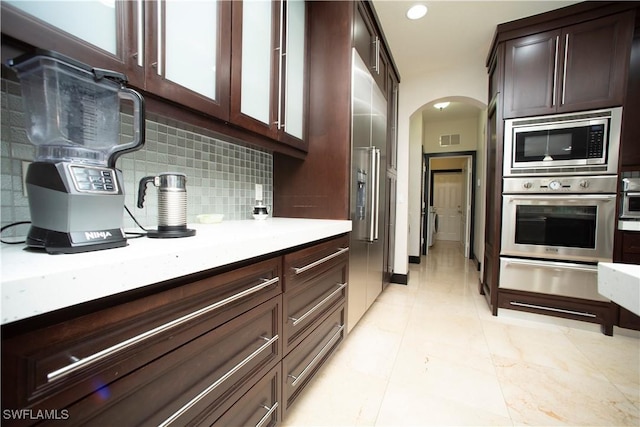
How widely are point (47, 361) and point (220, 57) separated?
1.15 metres

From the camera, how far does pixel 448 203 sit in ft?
24.5

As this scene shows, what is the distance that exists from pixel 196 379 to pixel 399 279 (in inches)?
117

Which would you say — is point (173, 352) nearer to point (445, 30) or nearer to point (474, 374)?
point (474, 374)

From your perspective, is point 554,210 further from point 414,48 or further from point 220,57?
point 220,57

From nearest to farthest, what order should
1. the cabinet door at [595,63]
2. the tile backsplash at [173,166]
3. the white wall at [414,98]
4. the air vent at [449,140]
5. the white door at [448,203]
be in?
the tile backsplash at [173,166]
the cabinet door at [595,63]
the white wall at [414,98]
the air vent at [449,140]
the white door at [448,203]

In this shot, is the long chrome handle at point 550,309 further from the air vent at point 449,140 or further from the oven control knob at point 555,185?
the air vent at point 449,140

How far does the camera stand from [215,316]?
2.38 feet

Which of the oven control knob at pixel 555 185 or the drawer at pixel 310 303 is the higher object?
the oven control knob at pixel 555 185

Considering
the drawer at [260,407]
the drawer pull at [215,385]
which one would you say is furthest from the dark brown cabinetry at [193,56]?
the drawer at [260,407]

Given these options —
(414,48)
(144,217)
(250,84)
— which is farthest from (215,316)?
(414,48)

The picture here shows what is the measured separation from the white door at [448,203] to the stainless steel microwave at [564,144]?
5.33m

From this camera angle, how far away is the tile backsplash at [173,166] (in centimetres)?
77

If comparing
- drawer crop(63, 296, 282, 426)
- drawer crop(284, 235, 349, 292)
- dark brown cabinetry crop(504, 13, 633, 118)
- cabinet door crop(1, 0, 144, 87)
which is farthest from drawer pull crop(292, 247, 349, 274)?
dark brown cabinetry crop(504, 13, 633, 118)

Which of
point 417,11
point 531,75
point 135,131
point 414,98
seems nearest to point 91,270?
point 135,131
